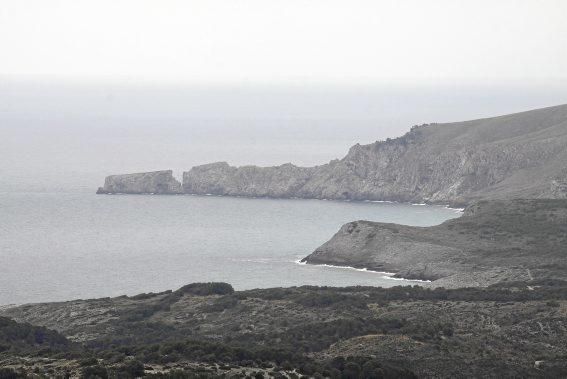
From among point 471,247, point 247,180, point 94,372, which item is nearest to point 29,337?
point 94,372

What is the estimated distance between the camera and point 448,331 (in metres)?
56.7

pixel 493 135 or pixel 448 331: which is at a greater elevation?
pixel 493 135

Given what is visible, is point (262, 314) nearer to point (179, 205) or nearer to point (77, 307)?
point (77, 307)

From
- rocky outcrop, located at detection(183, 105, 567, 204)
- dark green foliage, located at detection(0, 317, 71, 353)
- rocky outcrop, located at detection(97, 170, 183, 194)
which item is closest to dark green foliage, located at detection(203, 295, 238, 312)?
dark green foliage, located at detection(0, 317, 71, 353)

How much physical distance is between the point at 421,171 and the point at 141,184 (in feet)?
95.9

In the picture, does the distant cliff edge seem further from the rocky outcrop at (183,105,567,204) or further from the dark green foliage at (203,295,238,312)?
the dark green foliage at (203,295,238,312)

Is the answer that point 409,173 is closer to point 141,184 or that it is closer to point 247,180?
point 247,180

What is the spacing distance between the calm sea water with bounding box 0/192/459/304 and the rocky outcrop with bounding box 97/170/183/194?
8.89ft

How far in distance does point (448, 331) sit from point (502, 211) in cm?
4900

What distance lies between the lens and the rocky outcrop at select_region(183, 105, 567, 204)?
136250mm

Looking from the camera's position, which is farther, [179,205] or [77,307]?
[179,205]

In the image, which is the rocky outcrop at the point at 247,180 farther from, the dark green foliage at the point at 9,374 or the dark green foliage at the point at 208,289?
the dark green foliage at the point at 9,374

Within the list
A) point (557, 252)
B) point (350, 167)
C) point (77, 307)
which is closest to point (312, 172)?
point (350, 167)

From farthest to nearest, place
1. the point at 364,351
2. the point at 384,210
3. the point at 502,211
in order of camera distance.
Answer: the point at 384,210 → the point at 502,211 → the point at 364,351
